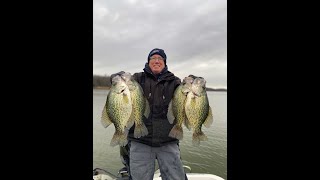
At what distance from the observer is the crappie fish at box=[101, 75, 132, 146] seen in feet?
10.2

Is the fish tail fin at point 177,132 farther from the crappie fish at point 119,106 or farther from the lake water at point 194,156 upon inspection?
the lake water at point 194,156

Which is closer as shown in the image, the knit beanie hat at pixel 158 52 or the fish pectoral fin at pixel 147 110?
the fish pectoral fin at pixel 147 110

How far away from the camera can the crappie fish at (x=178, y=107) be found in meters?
3.25

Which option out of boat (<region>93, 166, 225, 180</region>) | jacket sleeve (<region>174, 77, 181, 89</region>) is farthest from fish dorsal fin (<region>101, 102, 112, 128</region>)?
boat (<region>93, 166, 225, 180</region>)

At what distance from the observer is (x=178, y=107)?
329 cm

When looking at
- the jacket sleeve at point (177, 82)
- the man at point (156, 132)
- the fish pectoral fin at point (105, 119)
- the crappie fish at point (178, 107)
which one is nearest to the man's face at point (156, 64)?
the man at point (156, 132)

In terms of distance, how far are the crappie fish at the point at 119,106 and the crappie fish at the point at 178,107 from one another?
558 mm

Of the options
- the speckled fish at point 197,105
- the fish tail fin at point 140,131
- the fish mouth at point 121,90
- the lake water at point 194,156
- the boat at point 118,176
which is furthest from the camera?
the lake water at point 194,156

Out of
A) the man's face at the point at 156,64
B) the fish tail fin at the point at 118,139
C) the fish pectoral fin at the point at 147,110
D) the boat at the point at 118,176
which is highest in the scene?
the man's face at the point at 156,64

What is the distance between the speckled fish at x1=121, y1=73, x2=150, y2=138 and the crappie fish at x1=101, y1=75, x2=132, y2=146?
0.05 m

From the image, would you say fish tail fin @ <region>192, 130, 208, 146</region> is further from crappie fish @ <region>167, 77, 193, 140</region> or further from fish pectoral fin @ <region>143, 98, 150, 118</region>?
fish pectoral fin @ <region>143, 98, 150, 118</region>

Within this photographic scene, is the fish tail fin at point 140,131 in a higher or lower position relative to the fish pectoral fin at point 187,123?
lower
